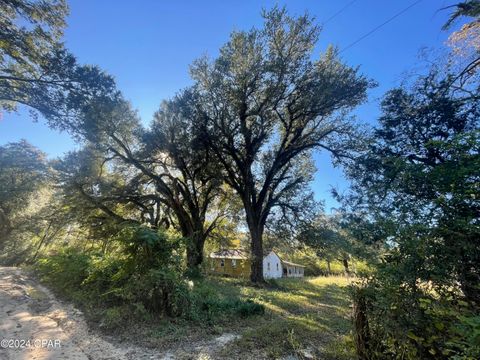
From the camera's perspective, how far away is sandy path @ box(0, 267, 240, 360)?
4.08 meters

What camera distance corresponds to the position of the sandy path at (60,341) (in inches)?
161

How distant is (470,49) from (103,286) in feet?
37.3

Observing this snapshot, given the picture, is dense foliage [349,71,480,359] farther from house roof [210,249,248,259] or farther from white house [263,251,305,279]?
white house [263,251,305,279]

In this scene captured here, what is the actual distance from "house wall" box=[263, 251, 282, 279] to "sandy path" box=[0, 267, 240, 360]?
30432mm

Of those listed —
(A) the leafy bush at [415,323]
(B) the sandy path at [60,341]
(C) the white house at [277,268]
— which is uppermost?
(C) the white house at [277,268]

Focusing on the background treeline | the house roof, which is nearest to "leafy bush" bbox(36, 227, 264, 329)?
the background treeline

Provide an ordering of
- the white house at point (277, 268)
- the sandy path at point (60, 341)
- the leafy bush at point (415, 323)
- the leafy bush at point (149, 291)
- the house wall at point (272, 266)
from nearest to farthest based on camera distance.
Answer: the leafy bush at point (415, 323), the sandy path at point (60, 341), the leafy bush at point (149, 291), the house wall at point (272, 266), the white house at point (277, 268)

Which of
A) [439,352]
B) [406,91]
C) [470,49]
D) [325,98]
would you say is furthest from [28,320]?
[325,98]

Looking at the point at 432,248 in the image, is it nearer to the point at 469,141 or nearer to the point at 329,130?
the point at 469,141

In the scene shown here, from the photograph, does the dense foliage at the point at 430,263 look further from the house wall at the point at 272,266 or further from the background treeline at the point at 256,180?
the house wall at the point at 272,266

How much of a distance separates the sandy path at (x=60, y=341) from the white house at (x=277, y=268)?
95.6 feet

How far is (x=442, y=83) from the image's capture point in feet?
23.8

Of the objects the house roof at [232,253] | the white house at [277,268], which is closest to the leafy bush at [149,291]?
the house roof at [232,253]

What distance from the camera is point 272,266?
123ft
